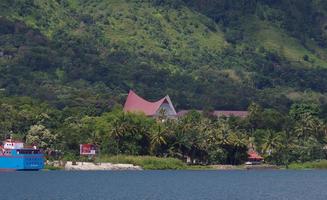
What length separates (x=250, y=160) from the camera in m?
177

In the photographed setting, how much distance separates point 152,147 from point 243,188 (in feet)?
146

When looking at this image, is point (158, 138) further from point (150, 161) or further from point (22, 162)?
point (22, 162)

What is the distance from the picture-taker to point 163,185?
4825 inches

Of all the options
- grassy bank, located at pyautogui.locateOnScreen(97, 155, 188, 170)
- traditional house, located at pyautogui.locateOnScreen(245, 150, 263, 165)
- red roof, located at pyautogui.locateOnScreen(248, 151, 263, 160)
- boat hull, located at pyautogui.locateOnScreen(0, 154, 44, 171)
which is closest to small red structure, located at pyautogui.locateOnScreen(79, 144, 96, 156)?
grassy bank, located at pyautogui.locateOnScreen(97, 155, 188, 170)

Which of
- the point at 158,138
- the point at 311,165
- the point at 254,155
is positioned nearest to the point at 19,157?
the point at 158,138

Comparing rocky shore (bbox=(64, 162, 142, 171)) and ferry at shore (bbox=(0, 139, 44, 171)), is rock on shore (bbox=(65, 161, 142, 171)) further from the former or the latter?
ferry at shore (bbox=(0, 139, 44, 171))

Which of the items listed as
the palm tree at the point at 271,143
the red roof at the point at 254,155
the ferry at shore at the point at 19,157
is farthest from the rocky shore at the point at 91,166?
the palm tree at the point at 271,143

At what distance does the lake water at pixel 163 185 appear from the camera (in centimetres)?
10481

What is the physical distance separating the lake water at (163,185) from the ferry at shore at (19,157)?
2.69 m

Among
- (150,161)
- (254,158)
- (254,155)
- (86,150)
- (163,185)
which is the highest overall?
(86,150)

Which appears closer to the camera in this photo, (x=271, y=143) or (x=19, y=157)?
(x=19, y=157)

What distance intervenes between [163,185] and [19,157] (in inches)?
1484

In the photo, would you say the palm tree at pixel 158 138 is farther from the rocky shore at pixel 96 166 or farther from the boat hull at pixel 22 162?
the boat hull at pixel 22 162

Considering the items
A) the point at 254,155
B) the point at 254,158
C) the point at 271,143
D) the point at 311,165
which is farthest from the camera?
the point at 254,155
